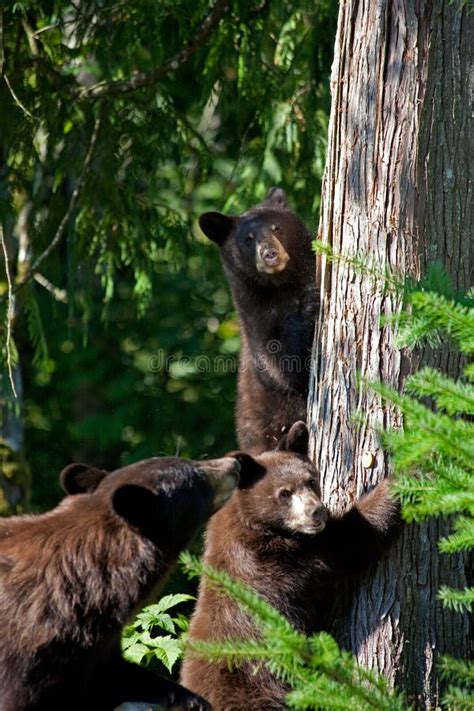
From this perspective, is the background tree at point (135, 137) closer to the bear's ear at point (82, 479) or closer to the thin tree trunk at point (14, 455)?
the thin tree trunk at point (14, 455)

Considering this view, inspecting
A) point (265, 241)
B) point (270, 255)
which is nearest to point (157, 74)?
point (265, 241)

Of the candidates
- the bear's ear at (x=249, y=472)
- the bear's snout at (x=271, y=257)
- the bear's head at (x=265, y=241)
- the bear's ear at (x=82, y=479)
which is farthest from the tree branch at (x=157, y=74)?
the bear's ear at (x=82, y=479)

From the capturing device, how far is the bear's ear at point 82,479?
5.42 m

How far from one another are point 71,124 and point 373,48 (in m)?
4.36

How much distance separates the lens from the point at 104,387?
1279 centimetres

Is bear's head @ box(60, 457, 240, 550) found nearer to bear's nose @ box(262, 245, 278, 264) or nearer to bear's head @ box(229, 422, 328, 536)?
bear's head @ box(229, 422, 328, 536)

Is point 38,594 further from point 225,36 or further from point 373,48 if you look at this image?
point 225,36

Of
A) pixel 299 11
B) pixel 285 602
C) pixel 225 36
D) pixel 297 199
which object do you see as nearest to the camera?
pixel 285 602

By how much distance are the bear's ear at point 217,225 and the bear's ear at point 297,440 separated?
1987 mm

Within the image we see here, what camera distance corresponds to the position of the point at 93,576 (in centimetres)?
478

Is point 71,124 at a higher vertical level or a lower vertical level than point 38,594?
higher

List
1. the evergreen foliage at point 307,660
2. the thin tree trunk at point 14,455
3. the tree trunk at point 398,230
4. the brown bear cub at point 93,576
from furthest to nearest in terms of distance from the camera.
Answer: the thin tree trunk at point 14,455
the tree trunk at point 398,230
the brown bear cub at point 93,576
the evergreen foliage at point 307,660

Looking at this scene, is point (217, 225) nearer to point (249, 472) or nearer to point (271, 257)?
point (271, 257)

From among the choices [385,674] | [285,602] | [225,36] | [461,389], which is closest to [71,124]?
[225,36]
